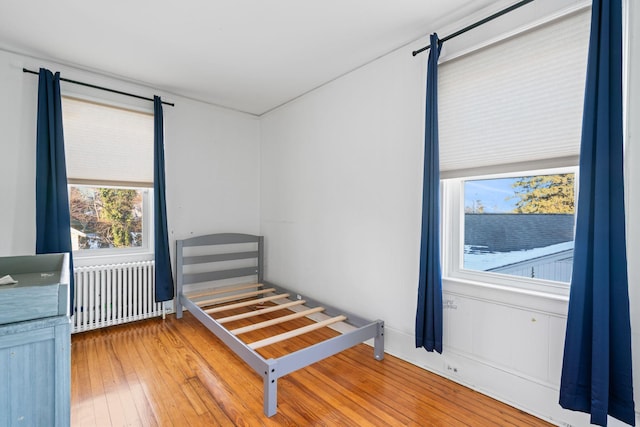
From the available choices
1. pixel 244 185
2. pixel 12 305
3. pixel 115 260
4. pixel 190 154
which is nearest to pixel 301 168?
Answer: pixel 244 185

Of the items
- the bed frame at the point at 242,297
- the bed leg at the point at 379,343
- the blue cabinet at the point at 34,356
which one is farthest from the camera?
the bed leg at the point at 379,343

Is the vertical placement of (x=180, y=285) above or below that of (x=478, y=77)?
below

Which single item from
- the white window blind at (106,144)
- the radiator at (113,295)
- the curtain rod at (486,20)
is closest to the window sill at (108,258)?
the radiator at (113,295)

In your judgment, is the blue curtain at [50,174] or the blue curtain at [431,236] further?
the blue curtain at [50,174]

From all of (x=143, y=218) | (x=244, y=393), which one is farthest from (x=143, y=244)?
(x=244, y=393)

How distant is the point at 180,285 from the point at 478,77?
3.31m

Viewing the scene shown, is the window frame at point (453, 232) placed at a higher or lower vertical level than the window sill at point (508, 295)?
higher

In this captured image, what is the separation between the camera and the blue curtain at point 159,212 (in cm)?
321

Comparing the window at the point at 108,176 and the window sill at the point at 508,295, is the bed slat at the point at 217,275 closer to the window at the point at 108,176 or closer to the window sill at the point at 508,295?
the window at the point at 108,176

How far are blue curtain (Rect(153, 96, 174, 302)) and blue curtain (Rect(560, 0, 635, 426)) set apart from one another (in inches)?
133

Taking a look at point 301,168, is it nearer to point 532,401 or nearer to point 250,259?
point 250,259

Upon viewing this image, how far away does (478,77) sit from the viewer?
2.02 metres

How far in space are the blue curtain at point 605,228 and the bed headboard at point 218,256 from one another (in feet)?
10.4

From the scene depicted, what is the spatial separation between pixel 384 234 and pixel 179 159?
2.45 meters
